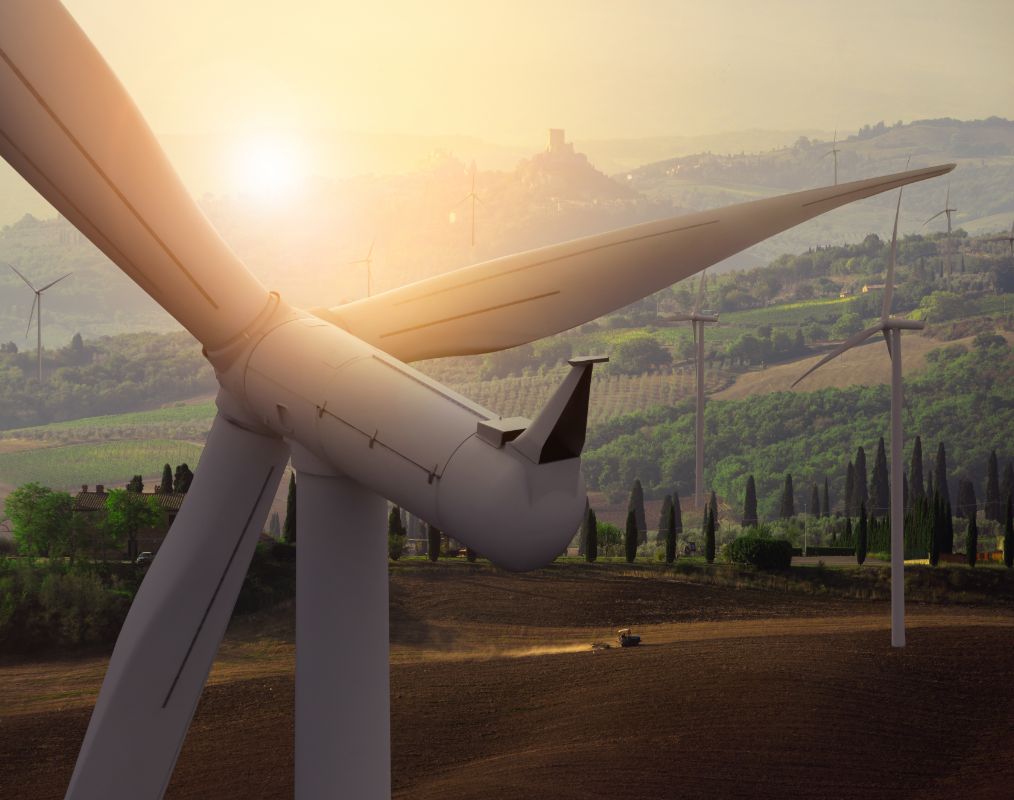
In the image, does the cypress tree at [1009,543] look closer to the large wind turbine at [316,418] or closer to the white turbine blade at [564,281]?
the white turbine blade at [564,281]

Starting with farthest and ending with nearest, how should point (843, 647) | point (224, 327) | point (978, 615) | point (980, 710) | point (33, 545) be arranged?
1. point (33, 545)
2. point (978, 615)
3. point (843, 647)
4. point (980, 710)
5. point (224, 327)

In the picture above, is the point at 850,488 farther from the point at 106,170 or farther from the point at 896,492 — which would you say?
the point at 106,170

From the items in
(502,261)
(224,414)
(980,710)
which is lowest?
(980,710)

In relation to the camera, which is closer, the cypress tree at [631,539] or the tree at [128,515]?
the tree at [128,515]

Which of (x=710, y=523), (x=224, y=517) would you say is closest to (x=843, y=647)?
(x=710, y=523)

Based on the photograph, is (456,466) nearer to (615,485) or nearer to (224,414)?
(224,414)

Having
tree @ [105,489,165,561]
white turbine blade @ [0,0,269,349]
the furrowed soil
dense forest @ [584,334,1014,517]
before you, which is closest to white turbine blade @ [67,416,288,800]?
white turbine blade @ [0,0,269,349]

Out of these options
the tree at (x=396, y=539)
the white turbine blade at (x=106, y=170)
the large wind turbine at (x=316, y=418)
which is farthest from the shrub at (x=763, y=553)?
the white turbine blade at (x=106, y=170)
